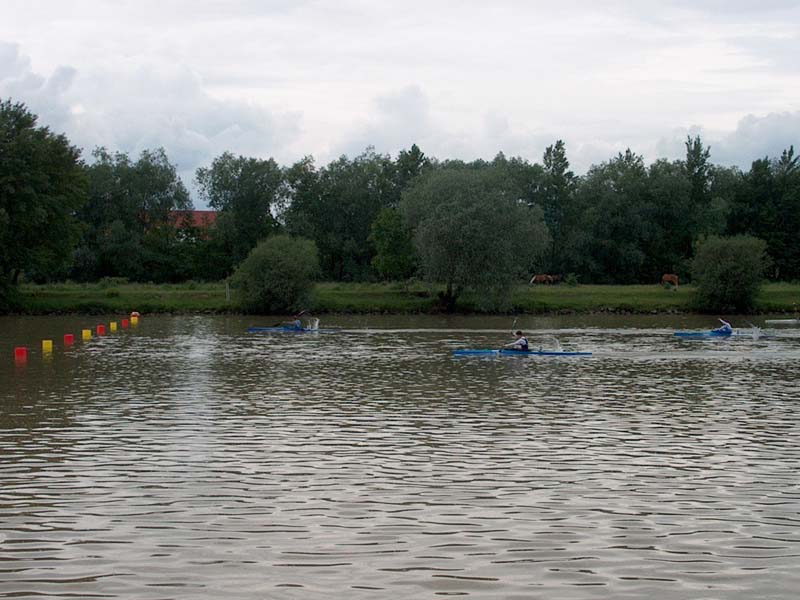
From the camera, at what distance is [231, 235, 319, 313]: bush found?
66812 millimetres

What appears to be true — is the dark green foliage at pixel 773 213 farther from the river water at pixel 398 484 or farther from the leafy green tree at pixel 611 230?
the river water at pixel 398 484

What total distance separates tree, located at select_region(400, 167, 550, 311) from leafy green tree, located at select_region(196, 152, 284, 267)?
97.7 ft

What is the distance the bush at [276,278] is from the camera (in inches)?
2630

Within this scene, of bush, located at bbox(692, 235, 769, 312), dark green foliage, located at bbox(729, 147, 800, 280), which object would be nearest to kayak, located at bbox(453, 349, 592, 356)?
bush, located at bbox(692, 235, 769, 312)

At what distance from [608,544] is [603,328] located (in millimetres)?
44325

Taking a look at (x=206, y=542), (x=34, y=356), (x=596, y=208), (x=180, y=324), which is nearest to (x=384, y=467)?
Result: (x=206, y=542)

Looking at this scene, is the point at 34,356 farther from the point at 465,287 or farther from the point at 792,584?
Answer: the point at 465,287

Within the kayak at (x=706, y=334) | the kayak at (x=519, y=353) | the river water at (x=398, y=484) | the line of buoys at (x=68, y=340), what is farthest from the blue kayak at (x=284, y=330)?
the river water at (x=398, y=484)

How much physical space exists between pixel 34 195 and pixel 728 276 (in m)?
48.3

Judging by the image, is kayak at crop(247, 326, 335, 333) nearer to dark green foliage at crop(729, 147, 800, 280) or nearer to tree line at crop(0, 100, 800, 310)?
tree line at crop(0, 100, 800, 310)

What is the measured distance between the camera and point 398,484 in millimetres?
14859

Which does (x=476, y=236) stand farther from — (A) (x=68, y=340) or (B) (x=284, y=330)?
(A) (x=68, y=340)

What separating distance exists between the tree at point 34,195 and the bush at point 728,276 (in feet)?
149

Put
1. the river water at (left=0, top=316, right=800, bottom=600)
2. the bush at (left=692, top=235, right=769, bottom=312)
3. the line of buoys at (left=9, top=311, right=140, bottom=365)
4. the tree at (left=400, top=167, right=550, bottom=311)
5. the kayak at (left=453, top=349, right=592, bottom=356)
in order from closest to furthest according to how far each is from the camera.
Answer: the river water at (left=0, top=316, right=800, bottom=600), the line of buoys at (left=9, top=311, right=140, bottom=365), the kayak at (left=453, top=349, right=592, bottom=356), the tree at (left=400, top=167, right=550, bottom=311), the bush at (left=692, top=235, right=769, bottom=312)
